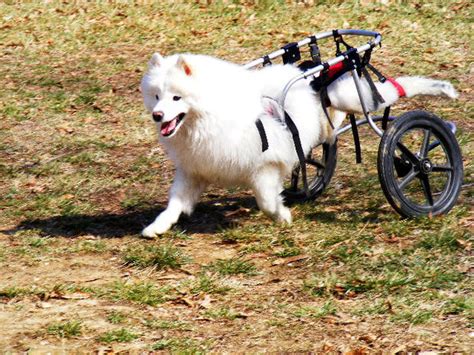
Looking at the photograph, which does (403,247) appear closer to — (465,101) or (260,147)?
(260,147)

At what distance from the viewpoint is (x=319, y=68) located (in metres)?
6.23

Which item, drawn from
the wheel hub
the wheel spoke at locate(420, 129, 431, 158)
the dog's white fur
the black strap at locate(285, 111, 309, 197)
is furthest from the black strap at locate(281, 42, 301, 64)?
the wheel hub

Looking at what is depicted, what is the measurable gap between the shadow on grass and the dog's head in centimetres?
111

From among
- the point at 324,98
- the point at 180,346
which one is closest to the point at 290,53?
the point at 324,98

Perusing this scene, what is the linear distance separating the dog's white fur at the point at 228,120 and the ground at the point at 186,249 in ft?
1.22

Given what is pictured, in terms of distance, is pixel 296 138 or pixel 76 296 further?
pixel 296 138

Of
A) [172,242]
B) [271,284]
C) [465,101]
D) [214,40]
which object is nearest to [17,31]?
[214,40]

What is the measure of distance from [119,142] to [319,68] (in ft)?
11.2

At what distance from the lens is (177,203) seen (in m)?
6.52

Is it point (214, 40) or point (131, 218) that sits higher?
point (214, 40)

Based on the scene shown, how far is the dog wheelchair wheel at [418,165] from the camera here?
6.15m

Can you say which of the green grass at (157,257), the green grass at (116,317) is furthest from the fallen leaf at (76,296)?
the green grass at (157,257)

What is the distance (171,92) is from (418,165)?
6.06 feet

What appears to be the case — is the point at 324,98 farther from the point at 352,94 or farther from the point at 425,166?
the point at 425,166
